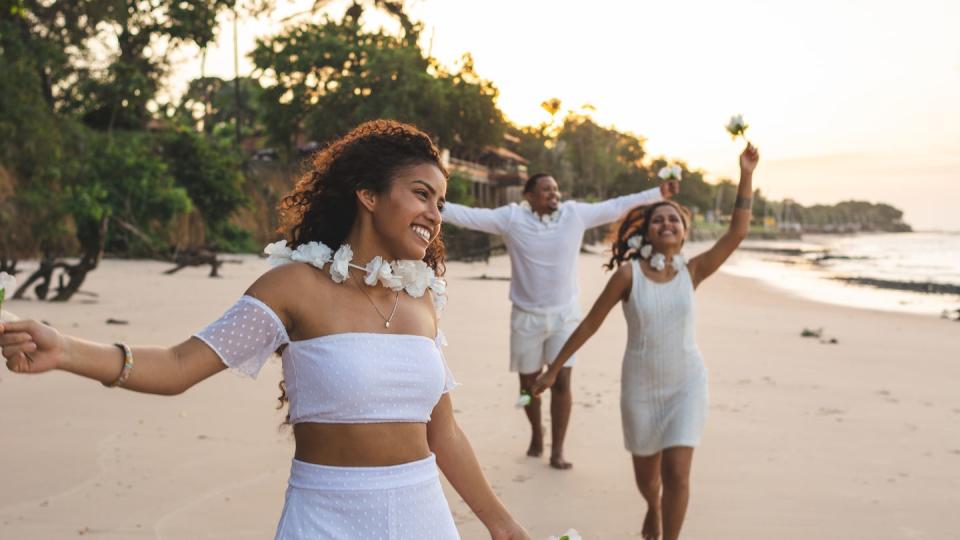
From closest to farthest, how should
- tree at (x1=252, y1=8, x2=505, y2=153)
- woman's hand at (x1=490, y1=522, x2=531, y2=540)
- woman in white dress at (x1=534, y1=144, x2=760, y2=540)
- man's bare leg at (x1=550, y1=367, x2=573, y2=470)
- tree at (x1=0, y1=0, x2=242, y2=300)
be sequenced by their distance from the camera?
woman's hand at (x1=490, y1=522, x2=531, y2=540), woman in white dress at (x1=534, y1=144, x2=760, y2=540), man's bare leg at (x1=550, y1=367, x2=573, y2=470), tree at (x1=0, y1=0, x2=242, y2=300), tree at (x1=252, y1=8, x2=505, y2=153)

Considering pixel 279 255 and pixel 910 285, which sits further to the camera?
pixel 910 285

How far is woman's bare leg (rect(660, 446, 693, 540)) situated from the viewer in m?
4.82

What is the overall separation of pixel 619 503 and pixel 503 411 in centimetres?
256

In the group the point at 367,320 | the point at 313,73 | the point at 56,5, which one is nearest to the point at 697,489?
the point at 367,320

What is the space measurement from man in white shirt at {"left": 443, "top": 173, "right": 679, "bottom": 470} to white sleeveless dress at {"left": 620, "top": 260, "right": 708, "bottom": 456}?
1846mm

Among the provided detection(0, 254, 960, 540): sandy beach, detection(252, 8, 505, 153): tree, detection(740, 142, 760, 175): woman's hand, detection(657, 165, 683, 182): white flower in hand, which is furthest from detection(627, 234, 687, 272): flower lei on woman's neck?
detection(252, 8, 505, 153): tree

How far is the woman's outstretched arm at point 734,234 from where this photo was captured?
17.3 feet

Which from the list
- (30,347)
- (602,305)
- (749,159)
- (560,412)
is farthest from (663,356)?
(30,347)

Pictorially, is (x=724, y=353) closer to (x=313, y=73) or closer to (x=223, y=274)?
(x=223, y=274)

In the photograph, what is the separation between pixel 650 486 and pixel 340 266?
3270 millimetres

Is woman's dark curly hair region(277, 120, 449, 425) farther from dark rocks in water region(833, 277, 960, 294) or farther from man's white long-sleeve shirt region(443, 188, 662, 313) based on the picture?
dark rocks in water region(833, 277, 960, 294)

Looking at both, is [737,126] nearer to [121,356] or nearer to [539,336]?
[539,336]

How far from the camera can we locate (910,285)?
35.4 metres

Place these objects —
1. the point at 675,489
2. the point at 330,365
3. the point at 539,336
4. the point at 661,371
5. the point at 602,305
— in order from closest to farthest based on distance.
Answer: the point at 330,365 → the point at 675,489 → the point at 661,371 → the point at 602,305 → the point at 539,336
